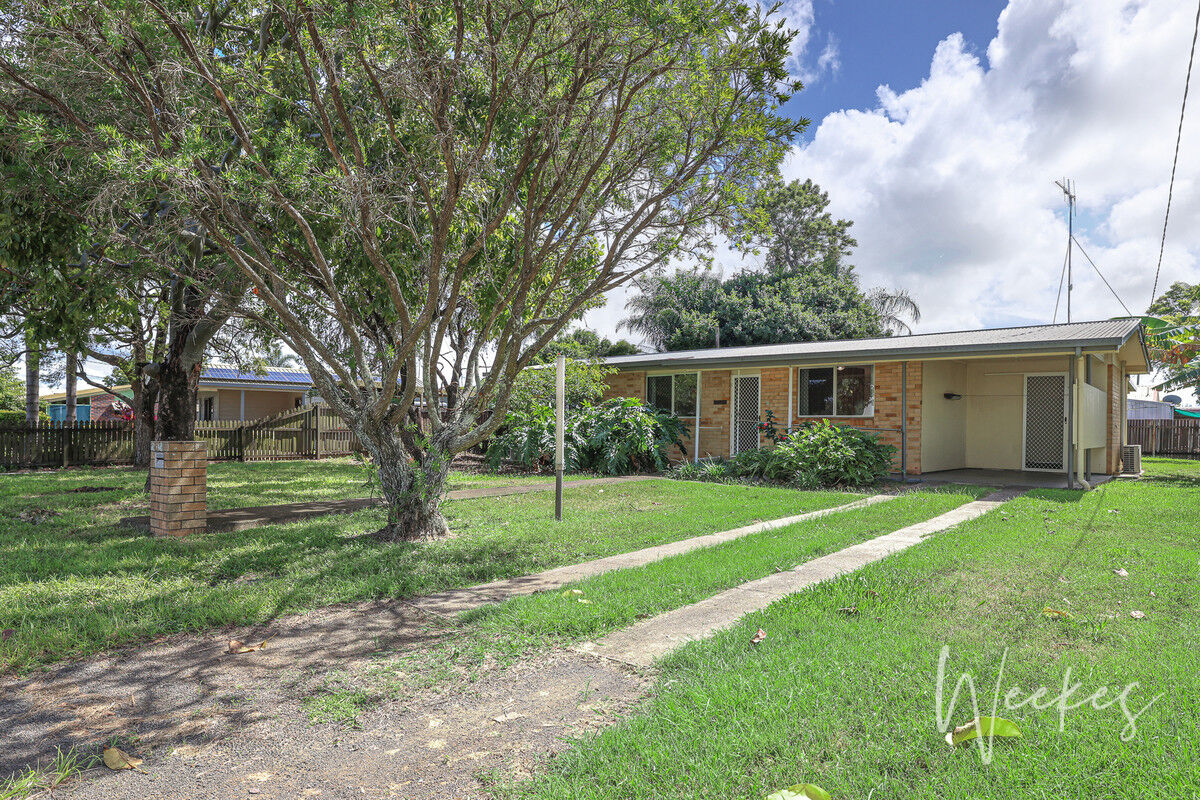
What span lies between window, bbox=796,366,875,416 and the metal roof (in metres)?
0.55

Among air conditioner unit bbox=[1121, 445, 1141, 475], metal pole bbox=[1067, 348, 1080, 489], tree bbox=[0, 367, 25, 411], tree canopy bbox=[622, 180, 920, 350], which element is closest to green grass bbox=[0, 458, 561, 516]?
metal pole bbox=[1067, 348, 1080, 489]

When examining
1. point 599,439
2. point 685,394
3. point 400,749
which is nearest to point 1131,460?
point 685,394

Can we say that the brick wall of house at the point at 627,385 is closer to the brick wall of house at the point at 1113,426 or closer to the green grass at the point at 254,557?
the green grass at the point at 254,557

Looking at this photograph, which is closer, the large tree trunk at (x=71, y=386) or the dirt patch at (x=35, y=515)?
the dirt patch at (x=35, y=515)

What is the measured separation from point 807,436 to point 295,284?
9538mm

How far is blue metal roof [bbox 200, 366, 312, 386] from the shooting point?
87.0 ft

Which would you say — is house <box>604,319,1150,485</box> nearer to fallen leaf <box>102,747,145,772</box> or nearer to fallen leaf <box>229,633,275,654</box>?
fallen leaf <box>229,633,275,654</box>

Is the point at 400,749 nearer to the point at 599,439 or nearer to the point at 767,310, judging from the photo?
the point at 599,439

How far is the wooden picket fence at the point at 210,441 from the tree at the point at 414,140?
876 cm

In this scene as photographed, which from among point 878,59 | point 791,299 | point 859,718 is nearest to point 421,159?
point 859,718

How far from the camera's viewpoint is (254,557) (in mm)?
6379

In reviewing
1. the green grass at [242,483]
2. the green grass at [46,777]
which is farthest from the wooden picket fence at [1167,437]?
the green grass at [46,777]

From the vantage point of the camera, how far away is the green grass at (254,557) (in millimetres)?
4598

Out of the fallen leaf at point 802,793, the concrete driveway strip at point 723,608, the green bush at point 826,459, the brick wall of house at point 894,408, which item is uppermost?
the brick wall of house at point 894,408
